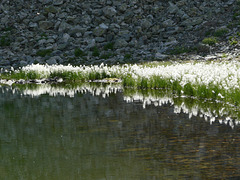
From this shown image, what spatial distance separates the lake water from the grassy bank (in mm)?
2562

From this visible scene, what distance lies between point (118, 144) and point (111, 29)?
45214 mm

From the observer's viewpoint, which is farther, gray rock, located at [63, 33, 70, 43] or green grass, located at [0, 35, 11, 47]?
green grass, located at [0, 35, 11, 47]

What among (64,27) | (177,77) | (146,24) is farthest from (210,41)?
(64,27)

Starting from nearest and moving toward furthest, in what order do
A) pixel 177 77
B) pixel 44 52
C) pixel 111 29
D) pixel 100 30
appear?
pixel 177 77, pixel 44 52, pixel 100 30, pixel 111 29

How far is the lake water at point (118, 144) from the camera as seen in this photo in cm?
725

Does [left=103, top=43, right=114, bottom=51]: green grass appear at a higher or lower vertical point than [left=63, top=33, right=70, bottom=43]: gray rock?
lower

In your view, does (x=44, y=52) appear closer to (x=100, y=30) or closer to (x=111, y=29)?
(x=100, y=30)

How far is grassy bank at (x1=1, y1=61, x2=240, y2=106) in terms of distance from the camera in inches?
641

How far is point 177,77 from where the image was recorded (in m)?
20.7

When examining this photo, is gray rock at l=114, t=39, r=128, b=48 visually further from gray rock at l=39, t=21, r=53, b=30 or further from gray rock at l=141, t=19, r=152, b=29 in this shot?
gray rock at l=39, t=21, r=53, b=30

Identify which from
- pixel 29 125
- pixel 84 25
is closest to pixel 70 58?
pixel 84 25

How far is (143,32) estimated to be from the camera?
52.4 m

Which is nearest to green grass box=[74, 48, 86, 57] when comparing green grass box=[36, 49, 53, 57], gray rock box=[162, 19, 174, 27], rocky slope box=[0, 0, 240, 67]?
rocky slope box=[0, 0, 240, 67]

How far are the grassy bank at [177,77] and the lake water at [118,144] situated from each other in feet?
8.41
